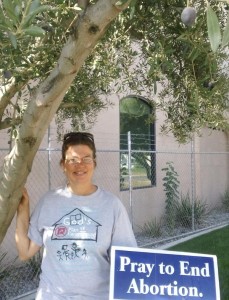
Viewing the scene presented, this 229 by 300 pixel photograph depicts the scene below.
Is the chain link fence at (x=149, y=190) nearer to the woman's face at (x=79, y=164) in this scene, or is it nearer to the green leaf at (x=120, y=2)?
the woman's face at (x=79, y=164)

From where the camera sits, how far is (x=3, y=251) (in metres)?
7.02

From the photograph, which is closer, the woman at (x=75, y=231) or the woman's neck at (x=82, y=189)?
the woman at (x=75, y=231)

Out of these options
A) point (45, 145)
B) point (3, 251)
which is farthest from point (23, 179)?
point (45, 145)

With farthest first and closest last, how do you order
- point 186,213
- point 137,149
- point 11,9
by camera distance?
point 186,213, point 137,149, point 11,9

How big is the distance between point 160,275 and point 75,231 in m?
0.53

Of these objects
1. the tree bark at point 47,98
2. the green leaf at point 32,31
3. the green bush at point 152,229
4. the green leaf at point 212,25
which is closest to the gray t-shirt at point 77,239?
the tree bark at point 47,98

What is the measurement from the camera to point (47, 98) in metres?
2.26

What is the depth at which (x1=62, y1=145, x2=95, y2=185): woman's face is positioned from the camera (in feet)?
8.54

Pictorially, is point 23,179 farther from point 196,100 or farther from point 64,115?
point 64,115

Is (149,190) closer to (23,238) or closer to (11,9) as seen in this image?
(23,238)

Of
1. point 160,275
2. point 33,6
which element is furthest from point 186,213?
point 33,6

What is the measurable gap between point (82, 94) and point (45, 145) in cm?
469

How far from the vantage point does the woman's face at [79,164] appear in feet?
8.54

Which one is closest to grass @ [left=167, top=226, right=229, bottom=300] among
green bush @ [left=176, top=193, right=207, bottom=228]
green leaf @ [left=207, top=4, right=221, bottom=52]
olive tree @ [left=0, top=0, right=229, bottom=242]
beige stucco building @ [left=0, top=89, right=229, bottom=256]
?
green bush @ [left=176, top=193, right=207, bottom=228]
